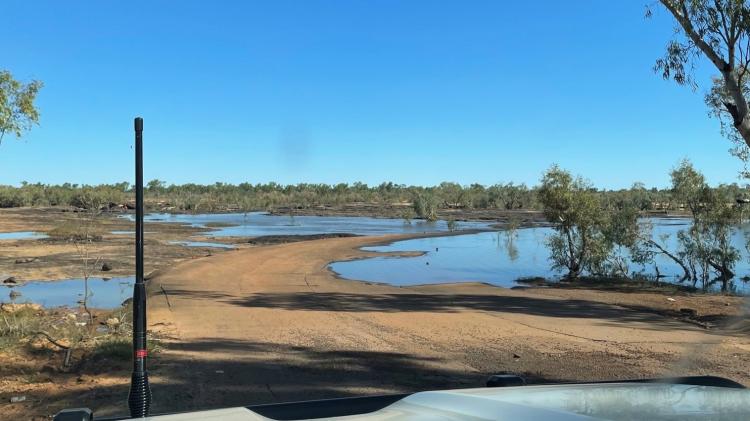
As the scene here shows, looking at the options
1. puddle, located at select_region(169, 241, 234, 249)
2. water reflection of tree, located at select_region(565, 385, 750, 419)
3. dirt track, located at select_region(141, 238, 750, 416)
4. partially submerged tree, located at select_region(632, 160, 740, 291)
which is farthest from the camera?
puddle, located at select_region(169, 241, 234, 249)

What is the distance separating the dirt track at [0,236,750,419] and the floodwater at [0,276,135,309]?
1171 millimetres

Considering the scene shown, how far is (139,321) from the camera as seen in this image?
179 inches

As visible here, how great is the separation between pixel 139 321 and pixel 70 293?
51.6 feet

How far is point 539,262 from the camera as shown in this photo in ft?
103

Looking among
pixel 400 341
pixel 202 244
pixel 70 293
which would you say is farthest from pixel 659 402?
pixel 202 244

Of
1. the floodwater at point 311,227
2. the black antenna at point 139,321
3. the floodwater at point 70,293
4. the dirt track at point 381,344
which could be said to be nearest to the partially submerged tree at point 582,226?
the dirt track at point 381,344

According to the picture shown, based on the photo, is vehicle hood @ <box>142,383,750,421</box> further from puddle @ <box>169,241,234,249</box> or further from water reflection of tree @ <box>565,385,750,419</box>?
puddle @ <box>169,241,234,249</box>

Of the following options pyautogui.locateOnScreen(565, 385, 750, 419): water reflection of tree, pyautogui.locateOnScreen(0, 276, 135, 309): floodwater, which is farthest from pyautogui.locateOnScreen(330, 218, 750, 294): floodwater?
pyautogui.locateOnScreen(565, 385, 750, 419): water reflection of tree

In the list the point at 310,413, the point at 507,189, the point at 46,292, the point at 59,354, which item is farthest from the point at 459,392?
the point at 507,189

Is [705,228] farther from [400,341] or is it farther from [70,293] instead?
[70,293]

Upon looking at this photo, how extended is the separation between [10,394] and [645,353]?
27.8 feet

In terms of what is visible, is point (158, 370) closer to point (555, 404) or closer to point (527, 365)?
point (527, 365)

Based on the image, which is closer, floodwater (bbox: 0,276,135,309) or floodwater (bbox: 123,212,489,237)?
floodwater (bbox: 0,276,135,309)

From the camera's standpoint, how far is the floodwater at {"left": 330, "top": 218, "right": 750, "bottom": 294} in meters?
23.9
